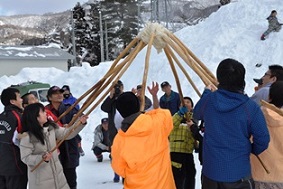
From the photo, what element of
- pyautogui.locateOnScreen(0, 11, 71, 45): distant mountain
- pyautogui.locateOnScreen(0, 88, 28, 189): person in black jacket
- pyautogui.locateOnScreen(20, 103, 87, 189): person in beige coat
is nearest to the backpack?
pyautogui.locateOnScreen(0, 88, 28, 189): person in black jacket

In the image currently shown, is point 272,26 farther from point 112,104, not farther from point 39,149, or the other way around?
point 39,149

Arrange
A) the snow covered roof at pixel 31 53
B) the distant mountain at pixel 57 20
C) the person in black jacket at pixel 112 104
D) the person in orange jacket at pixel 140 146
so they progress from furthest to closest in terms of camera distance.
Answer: the snow covered roof at pixel 31 53, the distant mountain at pixel 57 20, the person in black jacket at pixel 112 104, the person in orange jacket at pixel 140 146

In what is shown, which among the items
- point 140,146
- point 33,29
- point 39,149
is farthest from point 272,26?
point 33,29

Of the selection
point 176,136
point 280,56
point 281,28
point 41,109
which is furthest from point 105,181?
point 281,28

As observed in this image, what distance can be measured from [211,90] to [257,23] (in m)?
14.9

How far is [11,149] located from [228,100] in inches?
105

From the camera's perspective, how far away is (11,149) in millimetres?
4359

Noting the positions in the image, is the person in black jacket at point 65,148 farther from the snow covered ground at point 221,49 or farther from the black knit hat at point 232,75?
the snow covered ground at point 221,49

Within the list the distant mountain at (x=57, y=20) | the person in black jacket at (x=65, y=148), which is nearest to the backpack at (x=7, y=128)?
the person in black jacket at (x=65, y=148)

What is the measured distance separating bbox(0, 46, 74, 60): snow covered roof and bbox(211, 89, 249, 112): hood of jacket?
98.8ft

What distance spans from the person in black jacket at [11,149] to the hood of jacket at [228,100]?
2.42 m

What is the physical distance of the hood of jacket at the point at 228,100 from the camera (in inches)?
111

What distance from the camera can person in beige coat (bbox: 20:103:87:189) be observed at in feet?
12.7

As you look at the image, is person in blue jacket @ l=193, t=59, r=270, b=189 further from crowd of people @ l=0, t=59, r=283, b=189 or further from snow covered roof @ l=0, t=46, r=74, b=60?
snow covered roof @ l=0, t=46, r=74, b=60
